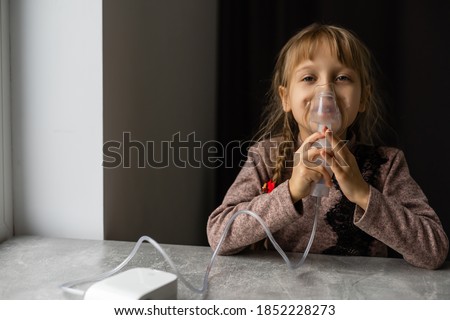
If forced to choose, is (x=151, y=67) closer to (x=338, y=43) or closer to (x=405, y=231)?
(x=338, y=43)

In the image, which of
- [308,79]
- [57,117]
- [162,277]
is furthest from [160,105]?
[162,277]

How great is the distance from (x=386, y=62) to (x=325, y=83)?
1.15 feet

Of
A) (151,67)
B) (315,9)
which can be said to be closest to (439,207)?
(315,9)

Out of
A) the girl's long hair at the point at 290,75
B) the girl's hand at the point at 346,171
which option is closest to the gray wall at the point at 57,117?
the girl's long hair at the point at 290,75

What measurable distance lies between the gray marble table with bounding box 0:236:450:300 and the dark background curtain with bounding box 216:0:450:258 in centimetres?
41

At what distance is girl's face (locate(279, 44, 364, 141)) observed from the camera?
933 mm

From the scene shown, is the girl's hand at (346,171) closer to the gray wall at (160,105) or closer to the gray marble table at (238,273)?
the gray marble table at (238,273)

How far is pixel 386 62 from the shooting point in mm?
1201

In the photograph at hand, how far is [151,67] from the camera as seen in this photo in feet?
3.87

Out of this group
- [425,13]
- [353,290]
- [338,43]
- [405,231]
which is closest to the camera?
[353,290]

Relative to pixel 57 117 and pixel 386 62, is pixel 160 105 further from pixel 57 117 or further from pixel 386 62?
pixel 386 62

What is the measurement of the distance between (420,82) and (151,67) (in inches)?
25.6

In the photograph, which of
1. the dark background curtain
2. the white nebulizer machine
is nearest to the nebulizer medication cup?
the white nebulizer machine

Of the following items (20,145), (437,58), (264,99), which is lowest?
(20,145)
